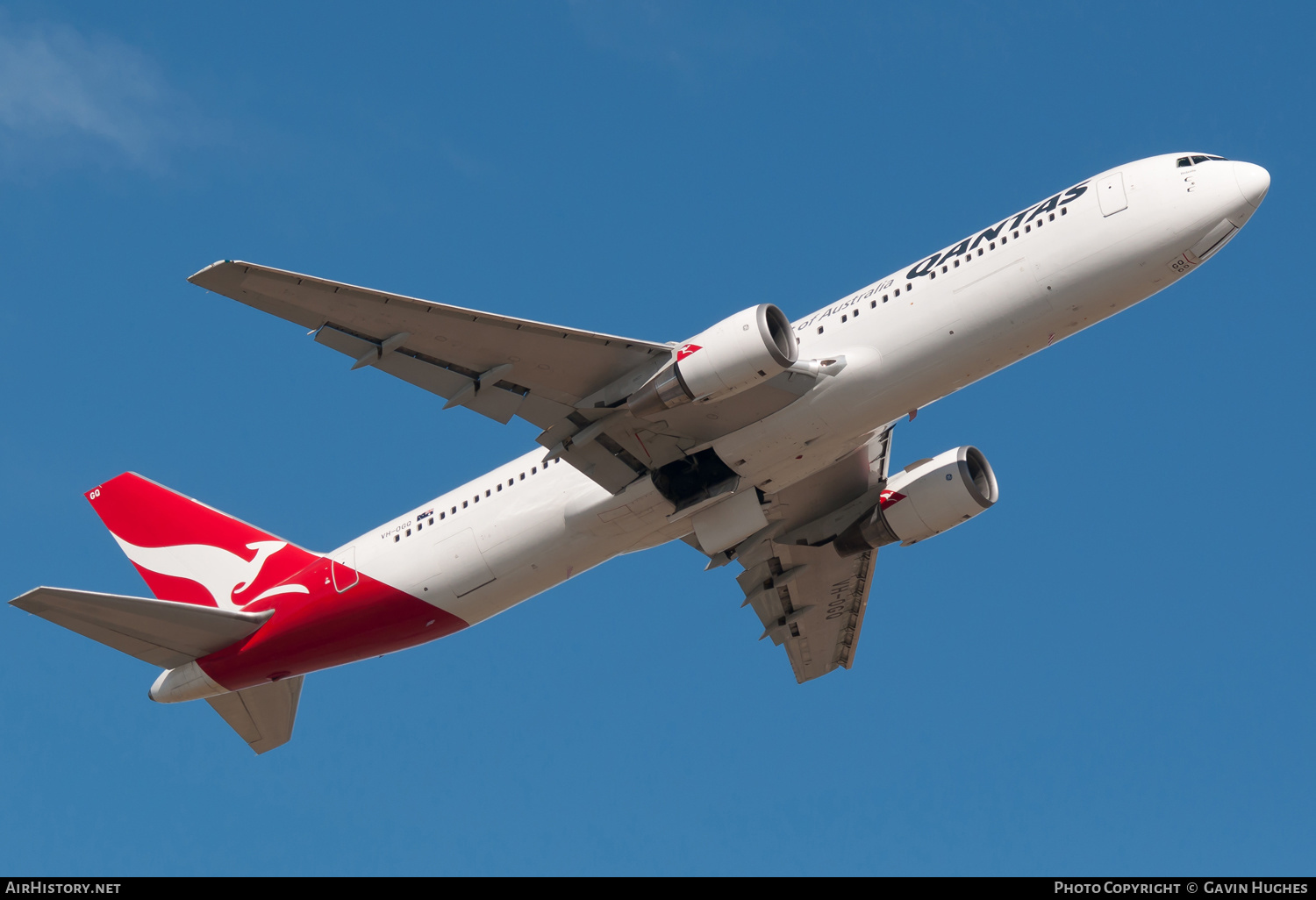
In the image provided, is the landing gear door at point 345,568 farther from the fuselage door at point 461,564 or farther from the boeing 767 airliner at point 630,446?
the fuselage door at point 461,564

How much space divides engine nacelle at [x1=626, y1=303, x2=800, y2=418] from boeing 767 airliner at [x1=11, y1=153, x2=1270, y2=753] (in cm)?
5

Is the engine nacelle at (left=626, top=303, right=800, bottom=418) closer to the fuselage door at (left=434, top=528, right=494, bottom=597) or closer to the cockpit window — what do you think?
the fuselage door at (left=434, top=528, right=494, bottom=597)

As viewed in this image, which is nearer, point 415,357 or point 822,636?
point 415,357

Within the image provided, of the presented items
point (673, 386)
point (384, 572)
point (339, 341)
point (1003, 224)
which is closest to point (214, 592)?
point (384, 572)

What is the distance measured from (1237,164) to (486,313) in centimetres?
1507

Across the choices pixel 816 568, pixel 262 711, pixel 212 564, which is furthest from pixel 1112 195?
pixel 262 711

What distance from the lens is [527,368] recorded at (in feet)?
84.5

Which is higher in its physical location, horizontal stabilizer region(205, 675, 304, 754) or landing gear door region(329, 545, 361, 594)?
landing gear door region(329, 545, 361, 594)

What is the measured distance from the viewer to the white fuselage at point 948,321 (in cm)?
2502

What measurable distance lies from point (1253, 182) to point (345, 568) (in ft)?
69.1

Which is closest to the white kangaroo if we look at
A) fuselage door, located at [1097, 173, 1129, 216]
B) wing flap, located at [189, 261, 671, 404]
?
wing flap, located at [189, 261, 671, 404]

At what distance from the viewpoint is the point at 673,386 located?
25.3 m

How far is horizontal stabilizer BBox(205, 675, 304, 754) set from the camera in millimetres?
32000

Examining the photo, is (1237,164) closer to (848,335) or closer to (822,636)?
(848,335)
